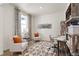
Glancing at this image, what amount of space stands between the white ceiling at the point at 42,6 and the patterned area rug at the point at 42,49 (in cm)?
68

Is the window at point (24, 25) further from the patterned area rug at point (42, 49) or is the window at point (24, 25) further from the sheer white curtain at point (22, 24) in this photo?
the patterned area rug at point (42, 49)

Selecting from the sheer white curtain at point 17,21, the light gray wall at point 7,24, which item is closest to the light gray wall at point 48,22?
the sheer white curtain at point 17,21

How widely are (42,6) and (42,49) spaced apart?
912 millimetres

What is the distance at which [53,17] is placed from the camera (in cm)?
252

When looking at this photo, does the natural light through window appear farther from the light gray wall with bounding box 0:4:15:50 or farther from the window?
the light gray wall with bounding box 0:4:15:50

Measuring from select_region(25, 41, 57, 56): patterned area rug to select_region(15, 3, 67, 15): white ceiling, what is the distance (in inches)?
26.7

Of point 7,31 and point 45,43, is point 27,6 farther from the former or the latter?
point 45,43

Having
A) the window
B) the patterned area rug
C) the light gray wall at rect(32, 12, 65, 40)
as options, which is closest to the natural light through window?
the window

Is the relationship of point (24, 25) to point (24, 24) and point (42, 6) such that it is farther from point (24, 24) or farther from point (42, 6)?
point (42, 6)

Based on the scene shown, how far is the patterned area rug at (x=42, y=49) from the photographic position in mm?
2420

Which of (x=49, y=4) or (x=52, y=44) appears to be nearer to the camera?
(x=49, y=4)

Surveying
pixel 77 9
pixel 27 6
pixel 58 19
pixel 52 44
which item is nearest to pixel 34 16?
pixel 27 6

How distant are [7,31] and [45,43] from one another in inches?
33.7

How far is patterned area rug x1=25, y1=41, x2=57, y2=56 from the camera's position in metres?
2.42
